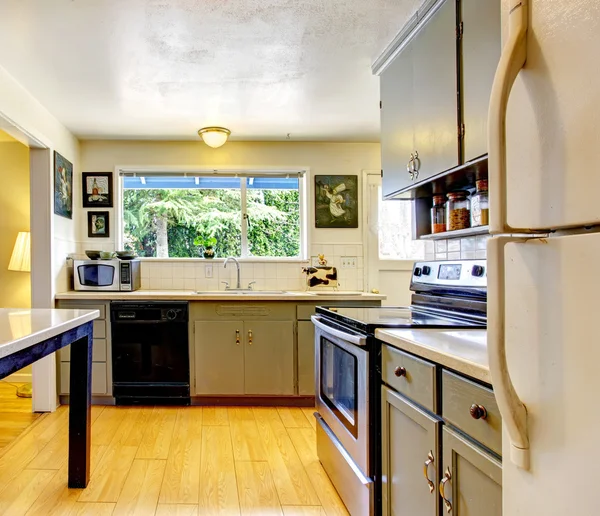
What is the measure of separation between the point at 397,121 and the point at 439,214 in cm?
54

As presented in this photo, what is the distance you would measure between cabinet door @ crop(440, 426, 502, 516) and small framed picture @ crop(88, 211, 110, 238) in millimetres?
3587

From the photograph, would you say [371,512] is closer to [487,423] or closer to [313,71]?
[487,423]

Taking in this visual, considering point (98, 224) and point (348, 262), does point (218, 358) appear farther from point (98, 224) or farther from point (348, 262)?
point (98, 224)

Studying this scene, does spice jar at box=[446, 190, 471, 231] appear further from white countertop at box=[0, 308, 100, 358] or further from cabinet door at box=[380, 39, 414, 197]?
white countertop at box=[0, 308, 100, 358]

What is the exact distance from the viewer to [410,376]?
1.40 m

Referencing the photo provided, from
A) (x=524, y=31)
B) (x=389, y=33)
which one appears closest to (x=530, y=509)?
(x=524, y=31)

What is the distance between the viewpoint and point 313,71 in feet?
8.48

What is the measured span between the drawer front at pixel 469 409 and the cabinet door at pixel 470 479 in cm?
3

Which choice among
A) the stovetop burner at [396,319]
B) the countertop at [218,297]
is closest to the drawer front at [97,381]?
the countertop at [218,297]

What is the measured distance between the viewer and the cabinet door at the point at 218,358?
11.2ft

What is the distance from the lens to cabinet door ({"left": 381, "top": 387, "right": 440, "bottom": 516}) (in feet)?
4.12

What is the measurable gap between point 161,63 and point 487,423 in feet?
7.90

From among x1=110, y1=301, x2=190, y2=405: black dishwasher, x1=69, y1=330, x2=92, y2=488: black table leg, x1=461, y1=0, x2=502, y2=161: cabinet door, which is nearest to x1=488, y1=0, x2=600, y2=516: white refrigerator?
x1=461, y1=0, x2=502, y2=161: cabinet door

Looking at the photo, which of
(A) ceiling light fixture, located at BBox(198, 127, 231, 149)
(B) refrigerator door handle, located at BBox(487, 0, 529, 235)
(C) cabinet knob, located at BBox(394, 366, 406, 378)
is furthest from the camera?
(A) ceiling light fixture, located at BBox(198, 127, 231, 149)
